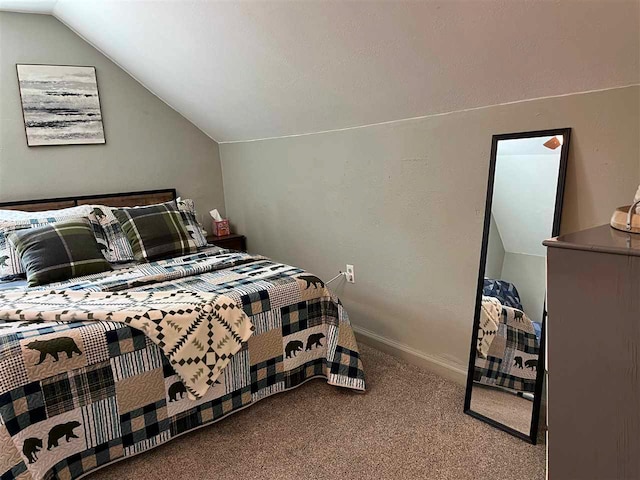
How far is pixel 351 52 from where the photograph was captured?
2148mm

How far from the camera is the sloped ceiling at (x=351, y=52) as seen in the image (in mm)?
1583

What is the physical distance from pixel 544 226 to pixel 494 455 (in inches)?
35.6

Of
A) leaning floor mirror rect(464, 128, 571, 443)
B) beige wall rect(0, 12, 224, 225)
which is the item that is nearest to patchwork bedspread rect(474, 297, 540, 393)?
leaning floor mirror rect(464, 128, 571, 443)

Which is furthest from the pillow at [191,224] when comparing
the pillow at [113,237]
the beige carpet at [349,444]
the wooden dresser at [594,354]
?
the wooden dresser at [594,354]

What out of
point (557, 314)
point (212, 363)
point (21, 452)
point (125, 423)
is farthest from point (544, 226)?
point (21, 452)

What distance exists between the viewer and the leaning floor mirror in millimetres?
1879

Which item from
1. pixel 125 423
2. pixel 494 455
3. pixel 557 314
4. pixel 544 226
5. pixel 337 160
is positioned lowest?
pixel 494 455

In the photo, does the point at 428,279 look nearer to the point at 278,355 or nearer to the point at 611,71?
the point at 278,355

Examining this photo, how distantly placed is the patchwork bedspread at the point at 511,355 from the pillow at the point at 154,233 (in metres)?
1.89

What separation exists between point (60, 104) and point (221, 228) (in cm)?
142

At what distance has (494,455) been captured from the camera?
183 cm

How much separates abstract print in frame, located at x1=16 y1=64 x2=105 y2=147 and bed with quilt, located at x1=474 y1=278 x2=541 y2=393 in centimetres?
291

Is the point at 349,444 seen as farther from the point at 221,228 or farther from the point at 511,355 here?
the point at 221,228

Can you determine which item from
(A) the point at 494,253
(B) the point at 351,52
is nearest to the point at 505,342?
(A) the point at 494,253
